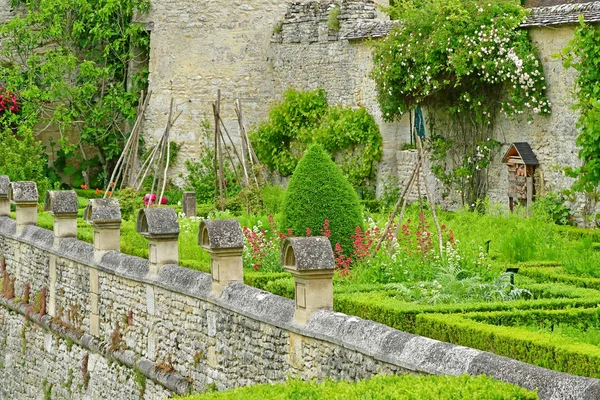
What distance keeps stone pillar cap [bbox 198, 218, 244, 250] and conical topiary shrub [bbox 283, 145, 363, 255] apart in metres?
1.79

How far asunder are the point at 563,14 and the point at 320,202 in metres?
5.15

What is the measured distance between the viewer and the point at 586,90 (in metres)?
14.7

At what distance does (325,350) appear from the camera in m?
8.95

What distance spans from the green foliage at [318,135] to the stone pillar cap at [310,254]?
33.5 ft

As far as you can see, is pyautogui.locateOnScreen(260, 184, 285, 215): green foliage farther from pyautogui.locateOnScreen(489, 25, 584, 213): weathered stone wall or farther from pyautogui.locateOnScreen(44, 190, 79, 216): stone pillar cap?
pyautogui.locateOnScreen(489, 25, 584, 213): weathered stone wall

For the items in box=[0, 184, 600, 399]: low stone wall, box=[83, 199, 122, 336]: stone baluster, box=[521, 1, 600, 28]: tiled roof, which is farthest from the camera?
box=[521, 1, 600, 28]: tiled roof

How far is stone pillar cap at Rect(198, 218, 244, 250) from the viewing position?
35.2ft

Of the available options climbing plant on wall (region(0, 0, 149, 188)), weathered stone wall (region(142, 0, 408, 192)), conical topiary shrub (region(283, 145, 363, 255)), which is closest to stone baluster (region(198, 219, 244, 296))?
conical topiary shrub (region(283, 145, 363, 255))

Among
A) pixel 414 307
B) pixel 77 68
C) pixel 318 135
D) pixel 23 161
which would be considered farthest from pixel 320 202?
pixel 77 68

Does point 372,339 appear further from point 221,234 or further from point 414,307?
point 221,234

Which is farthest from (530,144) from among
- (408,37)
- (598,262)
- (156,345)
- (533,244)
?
(156,345)

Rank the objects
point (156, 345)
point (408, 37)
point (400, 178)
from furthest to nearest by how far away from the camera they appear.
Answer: point (400, 178), point (408, 37), point (156, 345)

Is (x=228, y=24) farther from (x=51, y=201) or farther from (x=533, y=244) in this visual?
(x=533, y=244)

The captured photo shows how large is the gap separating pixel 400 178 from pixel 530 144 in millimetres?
3307
